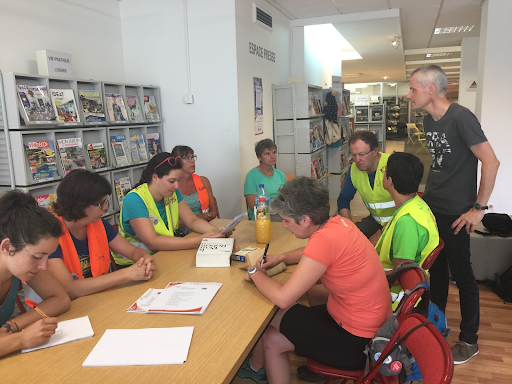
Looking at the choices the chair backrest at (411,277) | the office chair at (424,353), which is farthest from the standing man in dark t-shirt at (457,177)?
the office chair at (424,353)

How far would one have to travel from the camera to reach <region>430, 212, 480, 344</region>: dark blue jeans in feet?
8.11

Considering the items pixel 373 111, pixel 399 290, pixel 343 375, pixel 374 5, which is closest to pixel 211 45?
pixel 374 5

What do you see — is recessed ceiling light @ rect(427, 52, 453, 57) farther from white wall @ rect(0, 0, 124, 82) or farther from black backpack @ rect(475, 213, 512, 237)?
white wall @ rect(0, 0, 124, 82)

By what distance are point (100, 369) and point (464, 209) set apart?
2.18m

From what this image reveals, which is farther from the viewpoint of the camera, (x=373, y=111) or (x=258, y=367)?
(x=373, y=111)

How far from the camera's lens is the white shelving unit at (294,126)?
16.5 ft

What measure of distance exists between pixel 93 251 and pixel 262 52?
3.38m

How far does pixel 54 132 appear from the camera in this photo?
315 centimetres

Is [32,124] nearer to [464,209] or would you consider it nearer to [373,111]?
[464,209]

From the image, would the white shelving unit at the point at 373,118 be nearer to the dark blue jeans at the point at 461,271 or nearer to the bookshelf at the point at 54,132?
the bookshelf at the point at 54,132

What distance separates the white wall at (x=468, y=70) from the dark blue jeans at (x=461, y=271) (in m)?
6.27

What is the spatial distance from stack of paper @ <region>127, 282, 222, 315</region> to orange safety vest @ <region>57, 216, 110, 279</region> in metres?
0.42

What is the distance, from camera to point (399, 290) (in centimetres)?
193

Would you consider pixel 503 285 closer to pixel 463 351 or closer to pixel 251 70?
pixel 463 351
